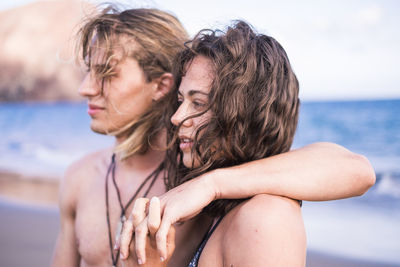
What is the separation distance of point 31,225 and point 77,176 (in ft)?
15.6

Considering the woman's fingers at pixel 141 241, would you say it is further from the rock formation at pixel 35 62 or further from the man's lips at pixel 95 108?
the rock formation at pixel 35 62

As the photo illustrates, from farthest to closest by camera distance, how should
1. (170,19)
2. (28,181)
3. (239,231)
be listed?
1. (28,181)
2. (170,19)
3. (239,231)

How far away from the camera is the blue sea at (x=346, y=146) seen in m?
6.26

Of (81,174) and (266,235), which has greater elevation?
(266,235)

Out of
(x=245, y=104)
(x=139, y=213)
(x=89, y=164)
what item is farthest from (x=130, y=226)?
(x=89, y=164)

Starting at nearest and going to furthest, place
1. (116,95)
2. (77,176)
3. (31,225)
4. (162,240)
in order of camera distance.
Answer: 1. (162,240)
2. (116,95)
3. (77,176)
4. (31,225)

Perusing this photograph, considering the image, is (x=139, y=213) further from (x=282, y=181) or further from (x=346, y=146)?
(x=346, y=146)

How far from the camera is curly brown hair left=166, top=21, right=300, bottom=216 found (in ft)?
6.25

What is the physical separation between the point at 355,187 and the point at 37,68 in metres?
59.3

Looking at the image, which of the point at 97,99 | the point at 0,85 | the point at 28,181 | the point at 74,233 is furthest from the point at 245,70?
the point at 0,85

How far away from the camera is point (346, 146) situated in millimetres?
17766

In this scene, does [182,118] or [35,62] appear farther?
[35,62]

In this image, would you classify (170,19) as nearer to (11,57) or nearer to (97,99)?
(97,99)

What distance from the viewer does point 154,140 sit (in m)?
2.82
